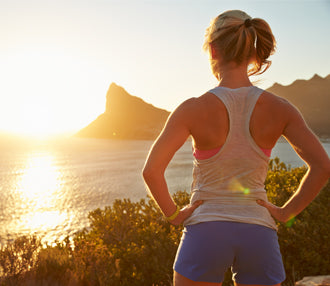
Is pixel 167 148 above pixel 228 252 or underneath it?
above

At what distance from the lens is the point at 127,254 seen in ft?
19.7

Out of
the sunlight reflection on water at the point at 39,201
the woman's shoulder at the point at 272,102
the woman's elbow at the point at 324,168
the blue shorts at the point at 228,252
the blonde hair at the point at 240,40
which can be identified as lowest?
the sunlight reflection on water at the point at 39,201

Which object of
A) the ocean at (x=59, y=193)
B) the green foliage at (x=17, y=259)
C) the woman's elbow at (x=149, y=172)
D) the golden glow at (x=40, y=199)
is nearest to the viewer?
the woman's elbow at (x=149, y=172)

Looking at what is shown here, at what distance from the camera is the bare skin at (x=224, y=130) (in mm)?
1571

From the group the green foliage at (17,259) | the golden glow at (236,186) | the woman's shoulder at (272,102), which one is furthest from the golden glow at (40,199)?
the woman's shoulder at (272,102)

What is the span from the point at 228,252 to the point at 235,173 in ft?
1.37

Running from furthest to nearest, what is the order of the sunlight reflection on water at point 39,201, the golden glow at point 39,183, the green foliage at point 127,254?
the golden glow at point 39,183 < the sunlight reflection on water at point 39,201 < the green foliage at point 127,254

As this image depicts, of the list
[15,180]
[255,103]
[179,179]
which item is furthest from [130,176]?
[255,103]

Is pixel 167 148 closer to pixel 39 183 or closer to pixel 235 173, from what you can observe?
pixel 235 173

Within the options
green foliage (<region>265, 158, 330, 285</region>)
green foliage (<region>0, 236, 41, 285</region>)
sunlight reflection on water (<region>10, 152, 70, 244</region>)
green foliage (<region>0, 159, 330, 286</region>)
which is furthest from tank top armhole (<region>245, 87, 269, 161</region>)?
sunlight reflection on water (<region>10, 152, 70, 244</region>)

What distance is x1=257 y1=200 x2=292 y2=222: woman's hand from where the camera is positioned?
1.66 m

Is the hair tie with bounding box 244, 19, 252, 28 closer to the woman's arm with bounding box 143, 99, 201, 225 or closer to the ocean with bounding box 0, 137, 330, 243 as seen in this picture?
the woman's arm with bounding box 143, 99, 201, 225

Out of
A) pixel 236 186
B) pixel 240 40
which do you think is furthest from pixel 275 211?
pixel 240 40

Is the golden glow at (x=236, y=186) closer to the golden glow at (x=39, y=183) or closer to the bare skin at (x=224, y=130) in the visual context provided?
the bare skin at (x=224, y=130)
